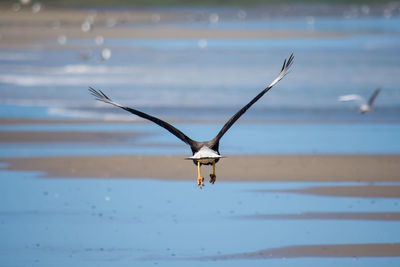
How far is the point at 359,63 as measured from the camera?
40844 millimetres

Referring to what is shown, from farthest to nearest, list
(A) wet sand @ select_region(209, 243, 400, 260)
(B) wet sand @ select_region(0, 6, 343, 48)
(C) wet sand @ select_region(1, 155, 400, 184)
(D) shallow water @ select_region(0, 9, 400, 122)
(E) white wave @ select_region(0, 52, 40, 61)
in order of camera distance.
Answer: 1. (B) wet sand @ select_region(0, 6, 343, 48)
2. (E) white wave @ select_region(0, 52, 40, 61)
3. (D) shallow water @ select_region(0, 9, 400, 122)
4. (C) wet sand @ select_region(1, 155, 400, 184)
5. (A) wet sand @ select_region(209, 243, 400, 260)

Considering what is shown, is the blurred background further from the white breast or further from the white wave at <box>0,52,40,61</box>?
the white breast

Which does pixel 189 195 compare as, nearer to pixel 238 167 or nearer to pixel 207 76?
pixel 238 167

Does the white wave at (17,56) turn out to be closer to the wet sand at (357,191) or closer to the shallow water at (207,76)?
the shallow water at (207,76)

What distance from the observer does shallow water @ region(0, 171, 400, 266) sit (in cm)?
1341

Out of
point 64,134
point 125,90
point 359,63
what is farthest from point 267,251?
point 359,63

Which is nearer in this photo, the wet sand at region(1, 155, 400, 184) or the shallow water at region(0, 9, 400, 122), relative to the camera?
the wet sand at region(1, 155, 400, 184)

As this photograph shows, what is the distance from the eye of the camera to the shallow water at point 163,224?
44.0 ft

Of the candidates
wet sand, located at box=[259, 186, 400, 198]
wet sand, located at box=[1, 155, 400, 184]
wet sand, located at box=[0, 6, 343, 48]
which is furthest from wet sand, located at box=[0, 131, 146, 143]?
wet sand, located at box=[0, 6, 343, 48]

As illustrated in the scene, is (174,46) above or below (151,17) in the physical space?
below

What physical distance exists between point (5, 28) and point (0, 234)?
58343 mm

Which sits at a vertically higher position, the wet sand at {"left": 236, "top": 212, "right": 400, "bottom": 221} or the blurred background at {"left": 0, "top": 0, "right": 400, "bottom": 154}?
the blurred background at {"left": 0, "top": 0, "right": 400, "bottom": 154}

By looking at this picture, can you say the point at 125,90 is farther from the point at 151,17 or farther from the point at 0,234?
the point at 151,17

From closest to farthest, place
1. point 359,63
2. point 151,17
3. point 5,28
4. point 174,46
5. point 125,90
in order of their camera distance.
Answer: point 125,90 < point 359,63 < point 174,46 < point 5,28 < point 151,17
